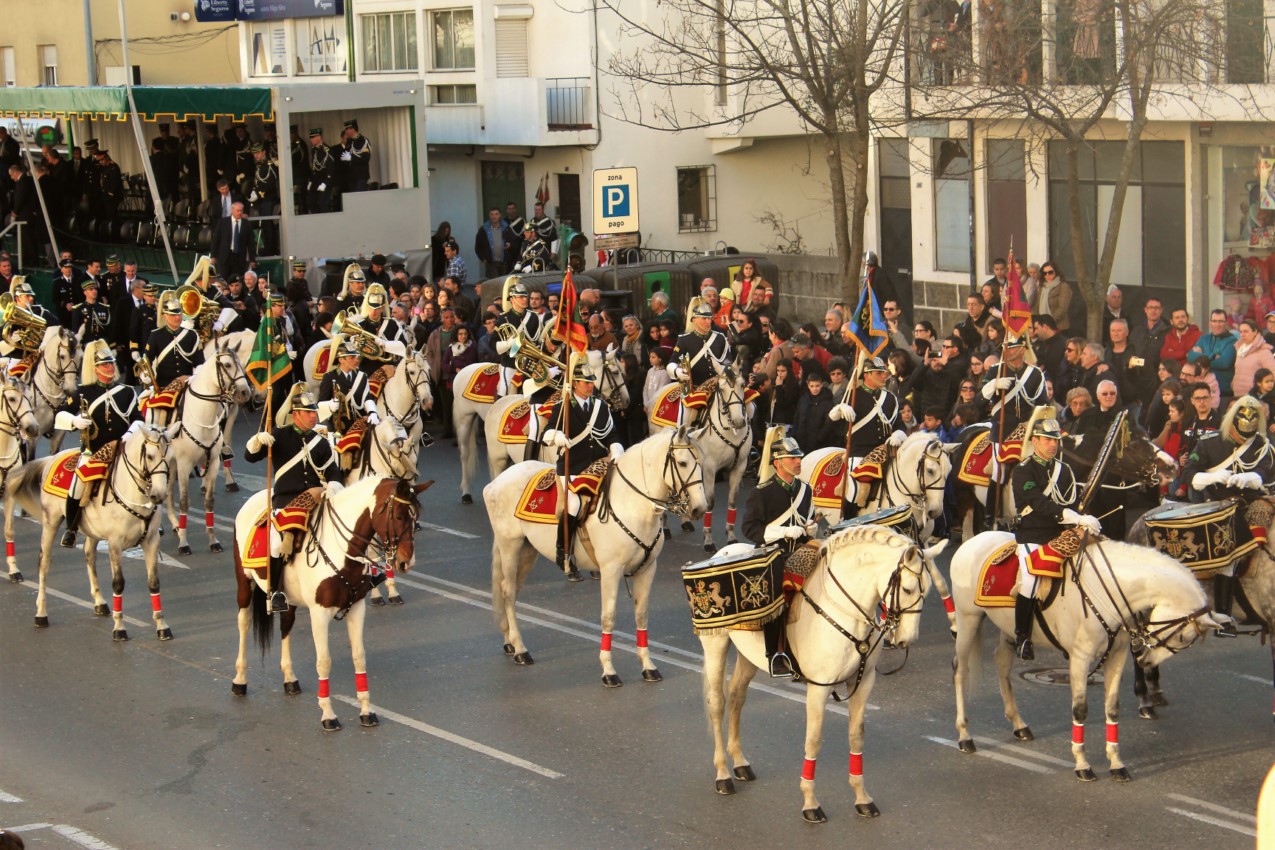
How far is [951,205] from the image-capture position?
30125 millimetres

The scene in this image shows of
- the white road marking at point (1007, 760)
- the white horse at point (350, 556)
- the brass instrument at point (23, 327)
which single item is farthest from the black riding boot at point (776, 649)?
the brass instrument at point (23, 327)

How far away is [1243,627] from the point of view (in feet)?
51.8

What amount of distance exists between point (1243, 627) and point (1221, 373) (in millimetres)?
5159

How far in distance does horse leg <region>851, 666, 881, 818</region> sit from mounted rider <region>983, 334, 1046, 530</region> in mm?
5861

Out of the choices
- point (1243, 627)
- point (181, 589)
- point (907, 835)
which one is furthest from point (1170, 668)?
point (181, 589)

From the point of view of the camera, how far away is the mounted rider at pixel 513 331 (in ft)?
69.8

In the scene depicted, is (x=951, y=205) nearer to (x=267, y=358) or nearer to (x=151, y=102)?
(x=151, y=102)

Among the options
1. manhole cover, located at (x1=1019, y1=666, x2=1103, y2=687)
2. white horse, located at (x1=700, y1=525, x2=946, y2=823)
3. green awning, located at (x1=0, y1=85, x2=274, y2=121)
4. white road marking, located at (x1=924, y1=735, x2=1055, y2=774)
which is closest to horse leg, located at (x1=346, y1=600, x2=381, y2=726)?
white horse, located at (x1=700, y1=525, x2=946, y2=823)

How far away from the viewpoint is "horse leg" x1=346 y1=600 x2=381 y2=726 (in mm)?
14234

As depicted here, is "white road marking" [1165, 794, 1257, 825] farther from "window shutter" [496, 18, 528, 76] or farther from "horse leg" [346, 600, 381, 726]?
"window shutter" [496, 18, 528, 76]

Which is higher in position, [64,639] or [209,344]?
[209,344]

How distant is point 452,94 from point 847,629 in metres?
30.0

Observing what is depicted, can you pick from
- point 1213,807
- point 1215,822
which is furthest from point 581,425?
point 1215,822

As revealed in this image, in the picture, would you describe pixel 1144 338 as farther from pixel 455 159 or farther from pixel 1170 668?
pixel 455 159
